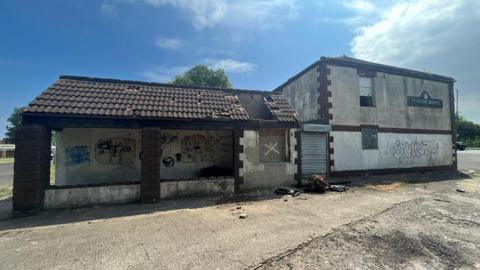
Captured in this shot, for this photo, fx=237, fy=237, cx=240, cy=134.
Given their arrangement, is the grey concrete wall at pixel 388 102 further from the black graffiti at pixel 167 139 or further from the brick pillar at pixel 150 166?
the brick pillar at pixel 150 166

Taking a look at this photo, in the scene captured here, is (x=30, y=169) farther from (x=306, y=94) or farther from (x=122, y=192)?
(x=306, y=94)

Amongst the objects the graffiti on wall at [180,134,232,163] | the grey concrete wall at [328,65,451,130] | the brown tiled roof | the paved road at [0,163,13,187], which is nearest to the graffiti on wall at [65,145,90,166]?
the brown tiled roof

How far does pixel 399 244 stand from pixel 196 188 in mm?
6437

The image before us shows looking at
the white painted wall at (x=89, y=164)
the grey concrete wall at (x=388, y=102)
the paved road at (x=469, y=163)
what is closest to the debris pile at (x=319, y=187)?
the grey concrete wall at (x=388, y=102)

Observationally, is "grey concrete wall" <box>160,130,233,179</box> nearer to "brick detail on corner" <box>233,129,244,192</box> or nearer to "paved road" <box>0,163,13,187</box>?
"brick detail on corner" <box>233,129,244,192</box>

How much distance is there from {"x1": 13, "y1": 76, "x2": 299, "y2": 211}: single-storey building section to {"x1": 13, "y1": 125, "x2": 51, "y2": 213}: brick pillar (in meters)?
0.02

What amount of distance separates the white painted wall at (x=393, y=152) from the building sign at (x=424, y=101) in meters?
2.12

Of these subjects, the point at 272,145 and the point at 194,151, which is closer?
the point at 272,145

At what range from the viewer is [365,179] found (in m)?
13.1

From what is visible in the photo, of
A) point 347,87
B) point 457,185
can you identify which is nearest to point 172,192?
point 347,87

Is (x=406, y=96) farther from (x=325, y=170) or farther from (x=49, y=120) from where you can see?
(x=49, y=120)

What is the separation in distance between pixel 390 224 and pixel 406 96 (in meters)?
13.3

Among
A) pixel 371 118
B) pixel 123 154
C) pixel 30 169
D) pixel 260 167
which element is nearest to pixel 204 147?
pixel 260 167

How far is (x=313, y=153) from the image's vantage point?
505 inches
